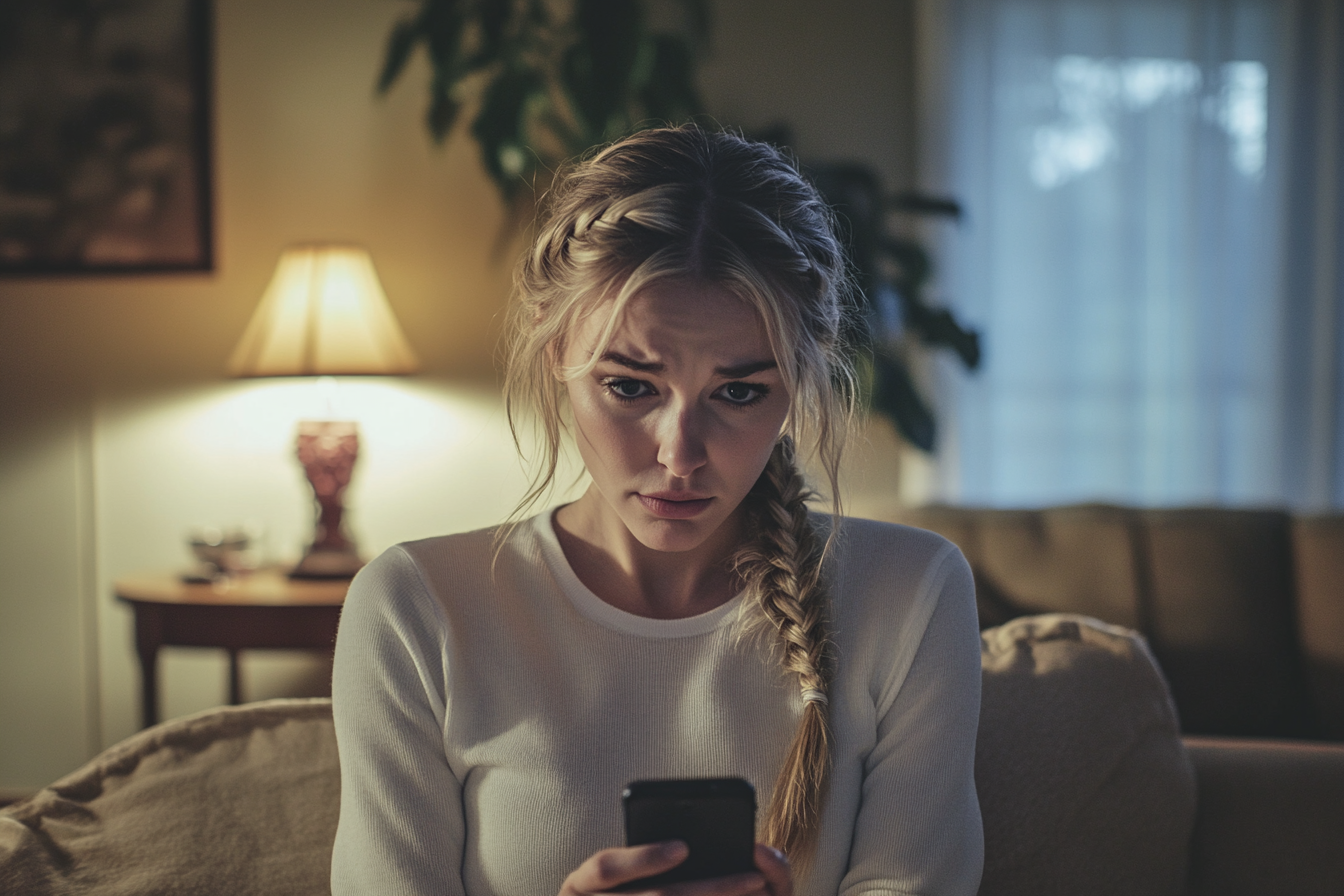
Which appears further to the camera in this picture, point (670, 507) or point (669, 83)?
point (669, 83)

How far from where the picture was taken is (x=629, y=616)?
989 millimetres

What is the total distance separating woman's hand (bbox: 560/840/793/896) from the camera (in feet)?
2.37

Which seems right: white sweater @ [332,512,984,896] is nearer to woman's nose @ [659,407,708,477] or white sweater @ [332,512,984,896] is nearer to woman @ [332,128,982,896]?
woman @ [332,128,982,896]

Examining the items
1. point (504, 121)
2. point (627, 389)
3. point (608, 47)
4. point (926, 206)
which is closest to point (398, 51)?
point (504, 121)

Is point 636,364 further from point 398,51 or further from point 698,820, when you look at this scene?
point 398,51

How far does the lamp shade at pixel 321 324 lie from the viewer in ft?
7.79

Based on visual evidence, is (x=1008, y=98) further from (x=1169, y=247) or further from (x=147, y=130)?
(x=147, y=130)

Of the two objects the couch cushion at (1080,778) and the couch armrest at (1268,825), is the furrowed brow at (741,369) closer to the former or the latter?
the couch cushion at (1080,778)

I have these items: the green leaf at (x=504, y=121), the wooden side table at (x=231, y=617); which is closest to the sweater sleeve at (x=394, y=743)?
the wooden side table at (x=231, y=617)

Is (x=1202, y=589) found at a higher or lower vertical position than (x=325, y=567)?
higher

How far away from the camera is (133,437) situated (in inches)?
111

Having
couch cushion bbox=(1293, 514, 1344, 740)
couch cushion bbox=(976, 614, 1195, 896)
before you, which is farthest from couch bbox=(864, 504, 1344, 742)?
couch cushion bbox=(976, 614, 1195, 896)

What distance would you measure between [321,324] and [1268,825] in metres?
1.99

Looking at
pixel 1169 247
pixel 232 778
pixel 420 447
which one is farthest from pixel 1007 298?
pixel 232 778
